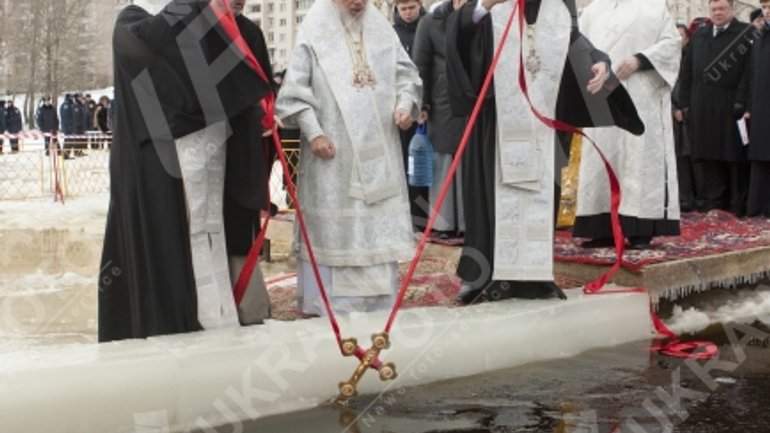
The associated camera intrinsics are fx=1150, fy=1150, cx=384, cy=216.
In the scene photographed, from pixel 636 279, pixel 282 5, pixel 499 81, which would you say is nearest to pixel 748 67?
pixel 636 279

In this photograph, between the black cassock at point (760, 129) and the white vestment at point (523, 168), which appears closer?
the white vestment at point (523, 168)

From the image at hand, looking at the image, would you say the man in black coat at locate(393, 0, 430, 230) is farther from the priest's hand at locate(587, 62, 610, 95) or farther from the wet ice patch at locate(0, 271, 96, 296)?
the priest's hand at locate(587, 62, 610, 95)

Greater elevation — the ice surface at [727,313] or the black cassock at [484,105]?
the black cassock at [484,105]

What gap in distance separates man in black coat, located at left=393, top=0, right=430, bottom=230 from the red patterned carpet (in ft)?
3.55

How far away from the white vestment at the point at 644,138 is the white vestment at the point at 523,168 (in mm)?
1658

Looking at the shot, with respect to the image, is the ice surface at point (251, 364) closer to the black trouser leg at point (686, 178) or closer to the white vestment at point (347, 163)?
the white vestment at point (347, 163)

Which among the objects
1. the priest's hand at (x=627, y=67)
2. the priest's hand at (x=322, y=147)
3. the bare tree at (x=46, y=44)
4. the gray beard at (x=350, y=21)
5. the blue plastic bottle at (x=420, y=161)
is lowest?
→ the blue plastic bottle at (x=420, y=161)

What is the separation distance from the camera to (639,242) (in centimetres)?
716

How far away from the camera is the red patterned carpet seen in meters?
6.56

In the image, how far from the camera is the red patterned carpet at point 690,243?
656cm

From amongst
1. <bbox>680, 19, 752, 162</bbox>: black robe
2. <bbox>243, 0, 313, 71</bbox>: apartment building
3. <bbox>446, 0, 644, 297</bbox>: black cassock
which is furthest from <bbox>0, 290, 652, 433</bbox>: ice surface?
<bbox>243, 0, 313, 71</bbox>: apartment building

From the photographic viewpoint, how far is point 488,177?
562 centimetres

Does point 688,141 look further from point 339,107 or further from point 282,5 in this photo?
point 282,5

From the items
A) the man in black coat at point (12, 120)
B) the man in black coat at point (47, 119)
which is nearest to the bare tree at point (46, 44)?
the man in black coat at point (12, 120)
